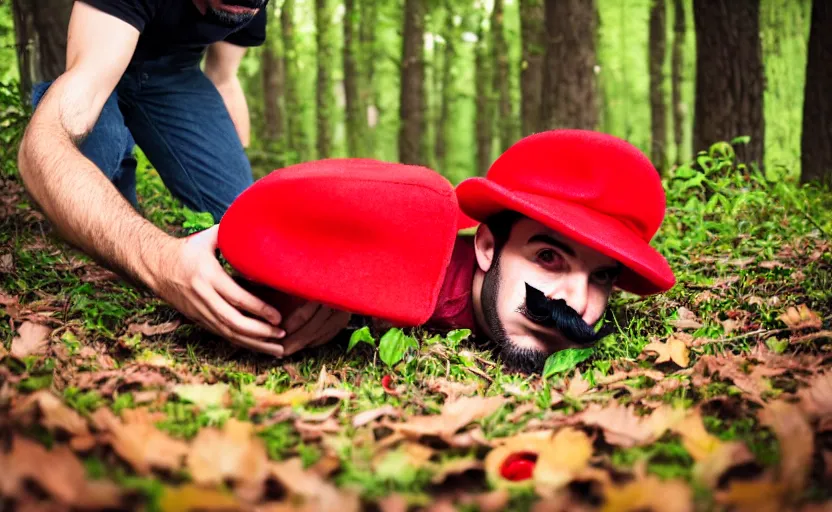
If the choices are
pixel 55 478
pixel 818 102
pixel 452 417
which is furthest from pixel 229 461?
pixel 818 102

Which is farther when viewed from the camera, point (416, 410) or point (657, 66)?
point (657, 66)

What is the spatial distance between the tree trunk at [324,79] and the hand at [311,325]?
1291 centimetres

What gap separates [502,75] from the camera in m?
16.3

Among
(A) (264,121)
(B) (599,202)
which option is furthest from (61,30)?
(A) (264,121)

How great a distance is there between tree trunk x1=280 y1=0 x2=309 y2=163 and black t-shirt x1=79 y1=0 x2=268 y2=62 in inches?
388

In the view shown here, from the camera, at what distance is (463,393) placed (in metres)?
2.09

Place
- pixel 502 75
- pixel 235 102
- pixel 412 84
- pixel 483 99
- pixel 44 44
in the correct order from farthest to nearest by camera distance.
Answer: pixel 483 99
pixel 502 75
pixel 412 84
pixel 44 44
pixel 235 102

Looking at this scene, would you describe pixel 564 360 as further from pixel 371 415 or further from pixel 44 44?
pixel 44 44

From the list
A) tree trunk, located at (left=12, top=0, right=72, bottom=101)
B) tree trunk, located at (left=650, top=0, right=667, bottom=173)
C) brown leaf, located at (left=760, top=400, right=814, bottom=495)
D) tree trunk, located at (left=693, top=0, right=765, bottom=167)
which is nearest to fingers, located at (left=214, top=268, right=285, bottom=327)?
brown leaf, located at (left=760, top=400, right=814, bottom=495)

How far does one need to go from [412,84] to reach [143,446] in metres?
11.2

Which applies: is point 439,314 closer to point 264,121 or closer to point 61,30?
point 61,30

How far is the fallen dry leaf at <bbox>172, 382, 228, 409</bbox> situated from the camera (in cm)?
176

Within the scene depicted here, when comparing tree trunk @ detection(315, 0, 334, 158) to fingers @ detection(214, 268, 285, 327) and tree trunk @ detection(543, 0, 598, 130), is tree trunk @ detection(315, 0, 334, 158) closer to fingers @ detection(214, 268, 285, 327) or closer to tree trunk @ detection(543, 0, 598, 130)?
tree trunk @ detection(543, 0, 598, 130)

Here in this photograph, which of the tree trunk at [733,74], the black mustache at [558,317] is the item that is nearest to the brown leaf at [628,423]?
the black mustache at [558,317]
